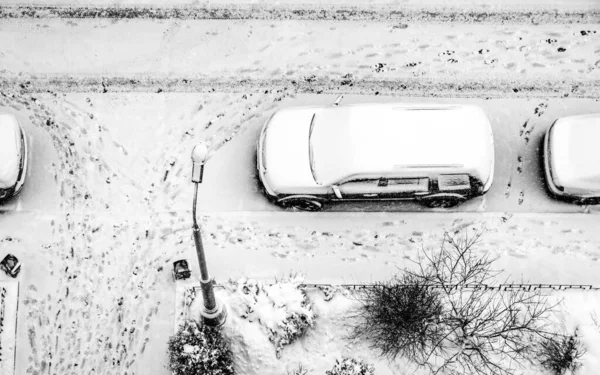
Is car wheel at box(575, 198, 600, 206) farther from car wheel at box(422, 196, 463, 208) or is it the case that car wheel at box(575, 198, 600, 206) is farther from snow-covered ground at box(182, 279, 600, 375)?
car wheel at box(422, 196, 463, 208)

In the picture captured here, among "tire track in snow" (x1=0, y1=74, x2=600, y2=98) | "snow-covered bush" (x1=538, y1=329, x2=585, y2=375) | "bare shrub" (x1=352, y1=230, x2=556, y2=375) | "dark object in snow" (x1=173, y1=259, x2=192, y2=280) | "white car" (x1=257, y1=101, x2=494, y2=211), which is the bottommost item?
"snow-covered bush" (x1=538, y1=329, x2=585, y2=375)

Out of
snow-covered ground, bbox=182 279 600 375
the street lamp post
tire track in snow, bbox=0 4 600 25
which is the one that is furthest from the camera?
tire track in snow, bbox=0 4 600 25

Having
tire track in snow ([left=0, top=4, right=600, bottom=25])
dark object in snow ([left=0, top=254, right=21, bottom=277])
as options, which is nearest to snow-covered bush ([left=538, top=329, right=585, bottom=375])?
tire track in snow ([left=0, top=4, right=600, bottom=25])

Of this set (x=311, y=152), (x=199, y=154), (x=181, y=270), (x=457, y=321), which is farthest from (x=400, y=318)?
(x=199, y=154)

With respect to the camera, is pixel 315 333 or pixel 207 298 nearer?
pixel 207 298

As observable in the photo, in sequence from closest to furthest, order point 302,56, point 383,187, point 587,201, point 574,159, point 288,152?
point 383,187, point 288,152, point 574,159, point 587,201, point 302,56

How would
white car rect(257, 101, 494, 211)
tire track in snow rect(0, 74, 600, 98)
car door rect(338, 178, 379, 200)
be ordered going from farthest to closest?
tire track in snow rect(0, 74, 600, 98) → car door rect(338, 178, 379, 200) → white car rect(257, 101, 494, 211)

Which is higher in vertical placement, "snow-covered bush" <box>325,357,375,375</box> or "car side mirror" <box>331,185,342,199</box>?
"car side mirror" <box>331,185,342,199</box>

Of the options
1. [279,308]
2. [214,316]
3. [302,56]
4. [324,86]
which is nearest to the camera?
[214,316]

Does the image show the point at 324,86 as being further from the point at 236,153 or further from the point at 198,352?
the point at 198,352
